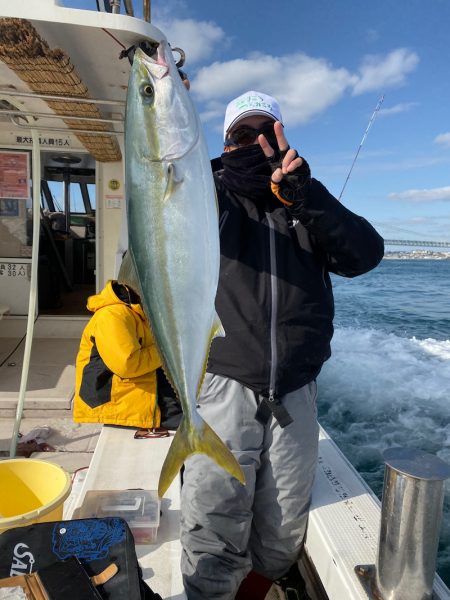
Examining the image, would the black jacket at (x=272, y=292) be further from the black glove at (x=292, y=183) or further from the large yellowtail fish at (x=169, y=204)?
the large yellowtail fish at (x=169, y=204)

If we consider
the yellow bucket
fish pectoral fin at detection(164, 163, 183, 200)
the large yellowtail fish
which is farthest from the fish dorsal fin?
the yellow bucket

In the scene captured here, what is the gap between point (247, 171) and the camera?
220 centimetres

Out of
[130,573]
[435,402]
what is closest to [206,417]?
[130,573]

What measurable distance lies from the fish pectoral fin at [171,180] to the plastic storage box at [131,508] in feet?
5.79

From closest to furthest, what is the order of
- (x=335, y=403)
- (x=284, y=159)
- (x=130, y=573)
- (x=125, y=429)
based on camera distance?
(x=130, y=573), (x=284, y=159), (x=125, y=429), (x=335, y=403)

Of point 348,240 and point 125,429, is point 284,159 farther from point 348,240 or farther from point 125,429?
point 125,429

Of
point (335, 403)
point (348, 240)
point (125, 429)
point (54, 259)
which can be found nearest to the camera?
point (348, 240)

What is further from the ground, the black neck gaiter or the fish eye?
the fish eye

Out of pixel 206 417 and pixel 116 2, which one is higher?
pixel 116 2

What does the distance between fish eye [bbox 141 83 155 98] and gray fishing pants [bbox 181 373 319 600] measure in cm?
138

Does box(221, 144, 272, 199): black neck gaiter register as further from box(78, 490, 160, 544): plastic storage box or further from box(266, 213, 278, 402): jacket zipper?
box(78, 490, 160, 544): plastic storage box

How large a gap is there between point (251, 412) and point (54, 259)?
318 inches

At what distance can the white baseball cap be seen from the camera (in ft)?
7.21

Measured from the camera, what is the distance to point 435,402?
8.45 metres
